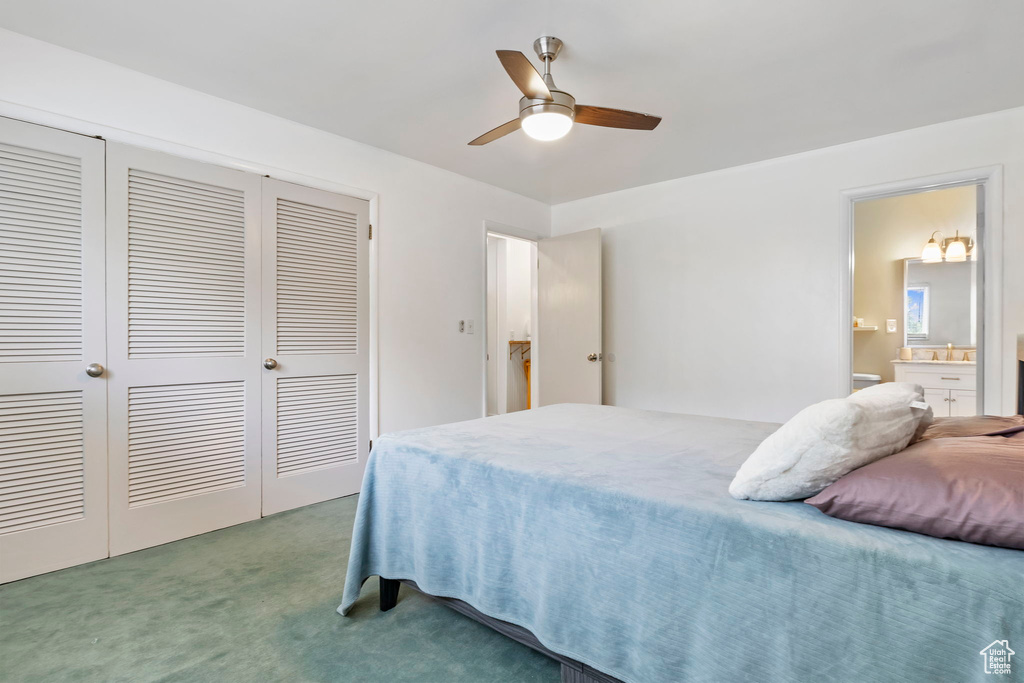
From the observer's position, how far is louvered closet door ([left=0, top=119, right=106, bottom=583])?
2191 millimetres

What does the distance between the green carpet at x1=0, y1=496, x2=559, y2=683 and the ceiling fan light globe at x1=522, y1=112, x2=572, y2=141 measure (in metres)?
2.11

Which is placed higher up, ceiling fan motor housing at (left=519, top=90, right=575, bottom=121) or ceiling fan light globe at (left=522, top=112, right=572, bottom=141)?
ceiling fan motor housing at (left=519, top=90, right=575, bottom=121)

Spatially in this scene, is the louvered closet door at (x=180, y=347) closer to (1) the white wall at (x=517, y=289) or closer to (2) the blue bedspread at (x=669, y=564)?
(2) the blue bedspread at (x=669, y=564)

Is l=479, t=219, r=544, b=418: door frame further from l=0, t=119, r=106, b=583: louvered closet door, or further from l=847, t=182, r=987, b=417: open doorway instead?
l=847, t=182, r=987, b=417: open doorway

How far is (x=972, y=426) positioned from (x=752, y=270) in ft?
8.48

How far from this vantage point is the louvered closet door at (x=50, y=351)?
2.19 m

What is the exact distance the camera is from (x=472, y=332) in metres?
4.28

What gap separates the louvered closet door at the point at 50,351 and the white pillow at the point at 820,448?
9.55 feet

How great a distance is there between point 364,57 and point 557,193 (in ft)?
8.53

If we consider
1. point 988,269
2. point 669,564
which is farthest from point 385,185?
point 988,269

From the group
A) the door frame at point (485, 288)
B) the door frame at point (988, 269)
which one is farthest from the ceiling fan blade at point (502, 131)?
the door frame at point (988, 269)

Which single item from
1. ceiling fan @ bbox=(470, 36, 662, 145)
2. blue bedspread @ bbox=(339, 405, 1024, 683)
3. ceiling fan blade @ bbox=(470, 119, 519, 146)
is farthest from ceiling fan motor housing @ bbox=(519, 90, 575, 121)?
blue bedspread @ bbox=(339, 405, 1024, 683)

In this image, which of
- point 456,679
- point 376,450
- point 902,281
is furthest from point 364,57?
point 902,281

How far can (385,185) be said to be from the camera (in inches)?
143
